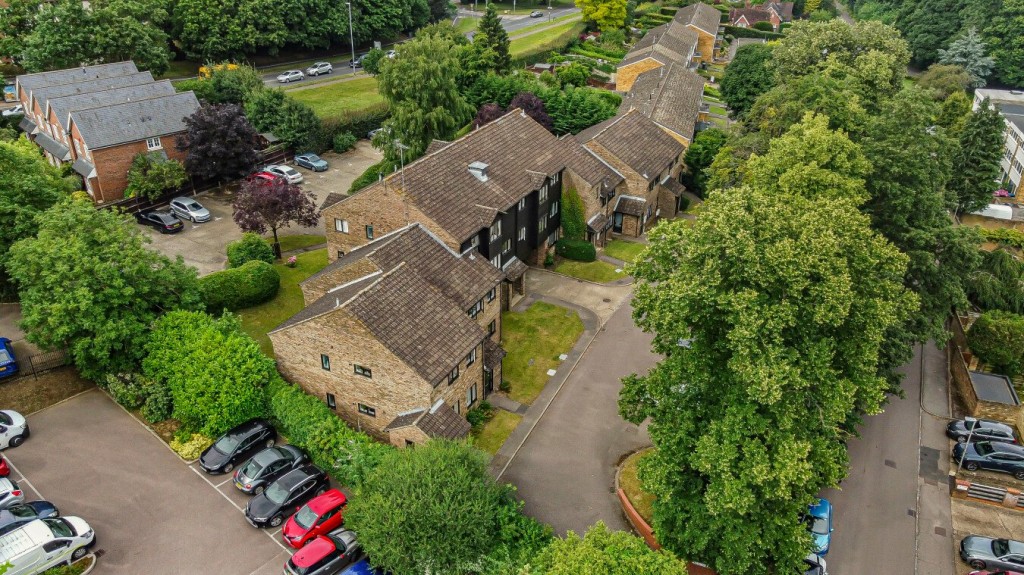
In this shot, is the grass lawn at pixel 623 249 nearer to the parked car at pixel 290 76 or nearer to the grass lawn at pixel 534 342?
the grass lawn at pixel 534 342

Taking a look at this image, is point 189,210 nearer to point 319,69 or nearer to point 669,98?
point 319,69

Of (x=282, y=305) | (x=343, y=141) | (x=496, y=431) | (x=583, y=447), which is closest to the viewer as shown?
(x=583, y=447)

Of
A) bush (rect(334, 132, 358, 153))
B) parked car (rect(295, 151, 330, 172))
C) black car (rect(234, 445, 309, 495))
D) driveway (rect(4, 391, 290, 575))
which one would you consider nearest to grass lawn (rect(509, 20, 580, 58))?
bush (rect(334, 132, 358, 153))

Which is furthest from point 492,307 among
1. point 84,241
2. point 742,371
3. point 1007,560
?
point 1007,560

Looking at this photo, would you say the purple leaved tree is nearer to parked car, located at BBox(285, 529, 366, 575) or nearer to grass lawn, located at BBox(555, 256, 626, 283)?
grass lawn, located at BBox(555, 256, 626, 283)

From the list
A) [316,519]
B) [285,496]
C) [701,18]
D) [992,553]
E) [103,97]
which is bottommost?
[992,553]

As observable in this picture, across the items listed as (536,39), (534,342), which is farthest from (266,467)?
(536,39)

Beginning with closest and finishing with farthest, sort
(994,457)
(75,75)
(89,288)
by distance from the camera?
(89,288), (994,457), (75,75)
